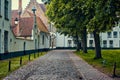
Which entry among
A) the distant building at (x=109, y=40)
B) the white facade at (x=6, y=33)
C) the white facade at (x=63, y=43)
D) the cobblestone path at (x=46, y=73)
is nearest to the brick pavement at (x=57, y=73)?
the cobblestone path at (x=46, y=73)

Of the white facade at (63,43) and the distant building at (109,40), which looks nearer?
the distant building at (109,40)

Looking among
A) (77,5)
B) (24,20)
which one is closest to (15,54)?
(77,5)

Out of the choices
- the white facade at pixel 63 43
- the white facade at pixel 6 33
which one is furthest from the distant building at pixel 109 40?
the white facade at pixel 6 33

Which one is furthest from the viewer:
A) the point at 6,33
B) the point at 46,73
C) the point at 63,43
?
the point at 63,43

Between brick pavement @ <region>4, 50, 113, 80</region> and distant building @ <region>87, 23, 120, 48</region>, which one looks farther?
distant building @ <region>87, 23, 120, 48</region>

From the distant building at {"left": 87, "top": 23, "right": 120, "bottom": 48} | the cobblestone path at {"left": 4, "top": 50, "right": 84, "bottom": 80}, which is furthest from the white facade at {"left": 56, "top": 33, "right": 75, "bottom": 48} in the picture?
the cobblestone path at {"left": 4, "top": 50, "right": 84, "bottom": 80}

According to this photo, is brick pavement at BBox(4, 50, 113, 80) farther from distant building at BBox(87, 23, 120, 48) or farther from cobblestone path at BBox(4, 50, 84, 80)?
distant building at BBox(87, 23, 120, 48)

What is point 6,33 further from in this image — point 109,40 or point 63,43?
point 109,40

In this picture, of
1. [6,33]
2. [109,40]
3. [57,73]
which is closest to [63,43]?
[109,40]

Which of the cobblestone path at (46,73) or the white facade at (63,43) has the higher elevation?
the white facade at (63,43)

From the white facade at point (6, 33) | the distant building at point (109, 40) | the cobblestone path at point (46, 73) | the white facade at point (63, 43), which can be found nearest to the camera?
the cobblestone path at point (46, 73)

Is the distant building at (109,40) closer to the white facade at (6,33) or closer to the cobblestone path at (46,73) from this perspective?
the white facade at (6,33)

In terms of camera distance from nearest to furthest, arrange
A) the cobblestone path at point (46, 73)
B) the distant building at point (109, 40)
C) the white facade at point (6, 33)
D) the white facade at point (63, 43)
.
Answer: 1. the cobblestone path at point (46, 73)
2. the white facade at point (6, 33)
3. the distant building at point (109, 40)
4. the white facade at point (63, 43)

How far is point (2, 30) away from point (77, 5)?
7.50 meters
